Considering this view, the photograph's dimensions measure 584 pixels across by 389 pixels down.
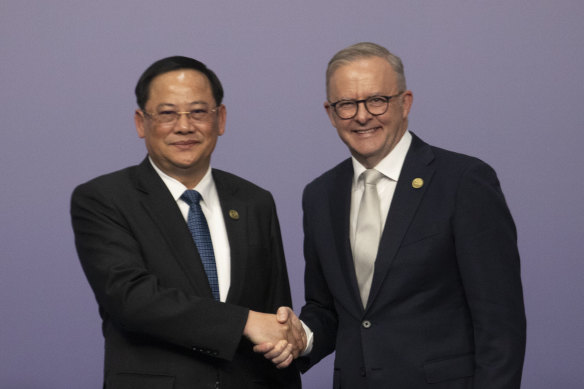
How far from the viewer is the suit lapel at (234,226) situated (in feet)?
8.14

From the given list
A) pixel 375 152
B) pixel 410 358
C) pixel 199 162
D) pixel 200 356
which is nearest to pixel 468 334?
pixel 410 358

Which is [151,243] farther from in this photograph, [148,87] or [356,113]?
[356,113]

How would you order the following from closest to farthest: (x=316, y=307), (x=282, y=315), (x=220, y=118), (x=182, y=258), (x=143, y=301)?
(x=143, y=301)
(x=182, y=258)
(x=282, y=315)
(x=220, y=118)
(x=316, y=307)

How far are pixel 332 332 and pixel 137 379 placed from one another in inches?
27.4

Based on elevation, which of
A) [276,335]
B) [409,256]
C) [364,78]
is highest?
[364,78]

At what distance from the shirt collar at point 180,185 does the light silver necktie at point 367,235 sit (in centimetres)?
48

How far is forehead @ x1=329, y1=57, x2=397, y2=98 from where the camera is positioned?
2.53 metres

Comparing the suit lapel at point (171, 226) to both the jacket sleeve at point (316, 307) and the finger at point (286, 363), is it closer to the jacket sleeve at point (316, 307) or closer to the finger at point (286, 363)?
the finger at point (286, 363)

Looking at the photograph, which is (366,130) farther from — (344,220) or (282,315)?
(282,315)

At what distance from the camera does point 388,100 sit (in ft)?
8.34

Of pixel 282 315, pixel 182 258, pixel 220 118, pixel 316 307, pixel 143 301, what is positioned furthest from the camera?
pixel 316 307

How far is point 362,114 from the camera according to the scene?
2504 millimetres

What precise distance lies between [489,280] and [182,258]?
2.92 feet

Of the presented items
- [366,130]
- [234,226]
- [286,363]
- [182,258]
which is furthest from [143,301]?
[366,130]
